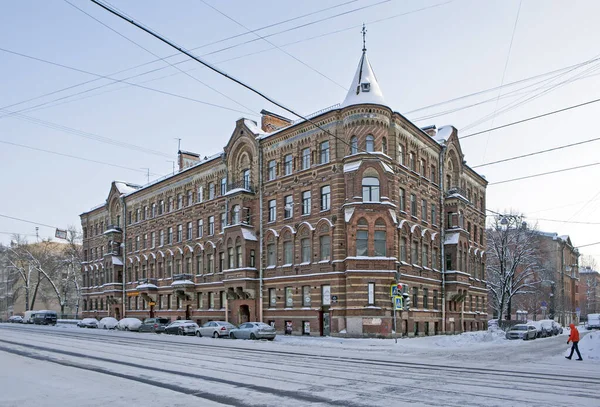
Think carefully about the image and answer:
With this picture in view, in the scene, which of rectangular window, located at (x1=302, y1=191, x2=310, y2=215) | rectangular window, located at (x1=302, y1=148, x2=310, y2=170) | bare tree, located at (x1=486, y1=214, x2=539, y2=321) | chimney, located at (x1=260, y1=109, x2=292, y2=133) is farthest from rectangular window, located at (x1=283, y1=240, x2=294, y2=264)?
bare tree, located at (x1=486, y1=214, x2=539, y2=321)

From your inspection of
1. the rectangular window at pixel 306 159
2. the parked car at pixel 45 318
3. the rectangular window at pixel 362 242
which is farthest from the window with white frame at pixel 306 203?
the parked car at pixel 45 318

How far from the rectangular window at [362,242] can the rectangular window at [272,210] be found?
9120 millimetres

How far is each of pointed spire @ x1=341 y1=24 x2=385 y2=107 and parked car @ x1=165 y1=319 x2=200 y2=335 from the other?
21446mm

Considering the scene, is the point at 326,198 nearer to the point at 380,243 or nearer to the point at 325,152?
the point at 325,152

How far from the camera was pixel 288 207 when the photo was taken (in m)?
43.5

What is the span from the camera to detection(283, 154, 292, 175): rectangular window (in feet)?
144

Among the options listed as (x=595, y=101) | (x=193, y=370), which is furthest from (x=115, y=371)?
(x=595, y=101)

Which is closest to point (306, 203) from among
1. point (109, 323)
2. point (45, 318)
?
point (109, 323)

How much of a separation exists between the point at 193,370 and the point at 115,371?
2.39 m

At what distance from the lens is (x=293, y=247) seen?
42.6 m

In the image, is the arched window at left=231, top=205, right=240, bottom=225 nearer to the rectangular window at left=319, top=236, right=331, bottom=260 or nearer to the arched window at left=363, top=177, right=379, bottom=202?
the rectangular window at left=319, top=236, right=331, bottom=260

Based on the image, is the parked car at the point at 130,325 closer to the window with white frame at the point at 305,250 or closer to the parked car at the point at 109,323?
the parked car at the point at 109,323

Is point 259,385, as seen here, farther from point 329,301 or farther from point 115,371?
point 329,301

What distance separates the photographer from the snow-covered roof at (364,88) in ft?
128
